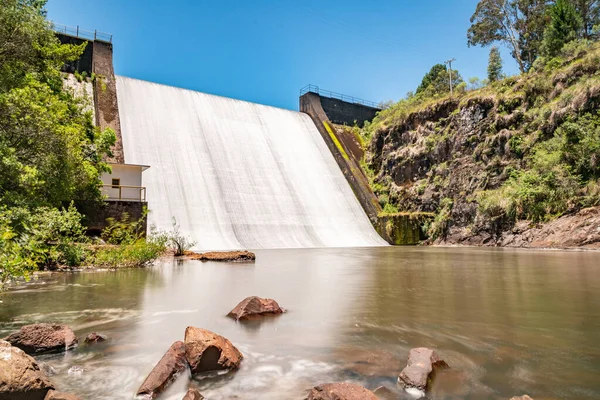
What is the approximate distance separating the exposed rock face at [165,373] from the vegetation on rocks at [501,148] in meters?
17.0

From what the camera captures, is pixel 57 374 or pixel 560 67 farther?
pixel 560 67

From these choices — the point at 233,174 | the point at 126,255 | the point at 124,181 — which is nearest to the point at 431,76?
the point at 233,174

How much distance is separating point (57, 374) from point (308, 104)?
103 ft

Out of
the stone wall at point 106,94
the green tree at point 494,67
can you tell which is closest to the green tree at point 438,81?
the green tree at point 494,67

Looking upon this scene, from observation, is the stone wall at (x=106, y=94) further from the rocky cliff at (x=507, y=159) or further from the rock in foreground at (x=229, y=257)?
the rocky cliff at (x=507, y=159)

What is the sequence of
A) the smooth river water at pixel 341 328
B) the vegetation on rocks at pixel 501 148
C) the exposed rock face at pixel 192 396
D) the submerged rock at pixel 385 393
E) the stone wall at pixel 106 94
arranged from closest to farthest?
the exposed rock face at pixel 192 396, the submerged rock at pixel 385 393, the smooth river water at pixel 341 328, the vegetation on rocks at pixel 501 148, the stone wall at pixel 106 94

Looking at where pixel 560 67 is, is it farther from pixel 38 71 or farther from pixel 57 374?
pixel 57 374

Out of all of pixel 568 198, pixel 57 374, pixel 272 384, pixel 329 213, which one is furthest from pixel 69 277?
pixel 568 198

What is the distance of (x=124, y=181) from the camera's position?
17.0 m

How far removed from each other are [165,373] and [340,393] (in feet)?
4.39

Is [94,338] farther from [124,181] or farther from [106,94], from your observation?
[106,94]

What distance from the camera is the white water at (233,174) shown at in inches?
749

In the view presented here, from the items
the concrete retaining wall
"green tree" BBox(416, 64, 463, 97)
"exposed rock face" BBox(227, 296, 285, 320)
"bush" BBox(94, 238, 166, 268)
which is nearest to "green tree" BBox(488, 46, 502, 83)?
"green tree" BBox(416, 64, 463, 97)

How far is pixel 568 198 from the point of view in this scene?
16469mm
